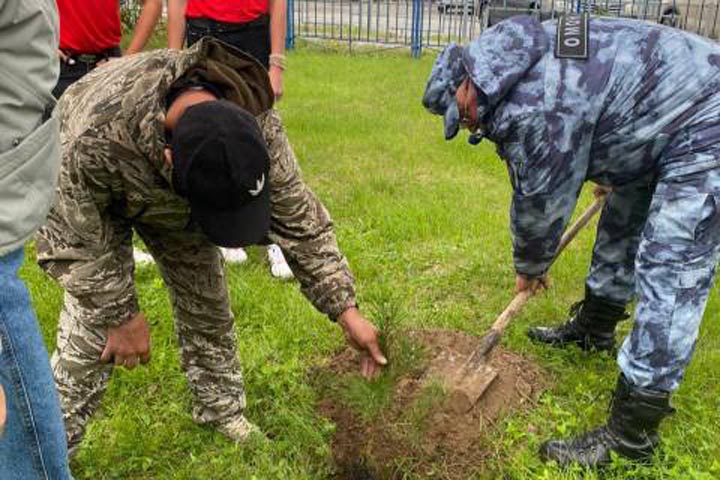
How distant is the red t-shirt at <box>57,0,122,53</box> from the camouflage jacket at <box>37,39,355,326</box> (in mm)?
1750

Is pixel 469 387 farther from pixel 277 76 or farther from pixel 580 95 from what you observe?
pixel 277 76

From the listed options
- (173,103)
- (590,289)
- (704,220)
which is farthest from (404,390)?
(173,103)

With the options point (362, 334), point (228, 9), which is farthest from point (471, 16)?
point (362, 334)

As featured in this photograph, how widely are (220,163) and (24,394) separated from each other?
63cm

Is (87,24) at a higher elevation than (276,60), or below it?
higher

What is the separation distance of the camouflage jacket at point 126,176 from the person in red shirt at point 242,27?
1.87m

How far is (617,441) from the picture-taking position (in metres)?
2.66

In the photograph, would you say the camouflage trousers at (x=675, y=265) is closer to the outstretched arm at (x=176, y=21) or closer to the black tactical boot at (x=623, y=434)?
the black tactical boot at (x=623, y=434)

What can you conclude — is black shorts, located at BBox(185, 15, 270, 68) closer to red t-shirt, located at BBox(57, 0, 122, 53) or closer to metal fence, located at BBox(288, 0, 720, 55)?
red t-shirt, located at BBox(57, 0, 122, 53)

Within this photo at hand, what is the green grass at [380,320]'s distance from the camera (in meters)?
2.76

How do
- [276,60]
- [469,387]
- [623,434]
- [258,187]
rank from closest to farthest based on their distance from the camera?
[258,187] → [623,434] → [469,387] → [276,60]

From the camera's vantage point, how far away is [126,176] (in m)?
2.01

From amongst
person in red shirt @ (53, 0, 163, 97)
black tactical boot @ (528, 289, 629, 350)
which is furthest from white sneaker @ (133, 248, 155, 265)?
black tactical boot @ (528, 289, 629, 350)

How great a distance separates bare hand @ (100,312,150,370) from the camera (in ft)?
7.14
